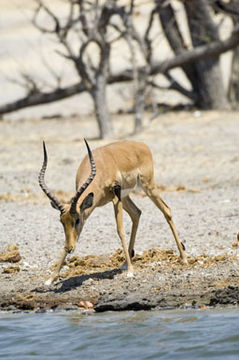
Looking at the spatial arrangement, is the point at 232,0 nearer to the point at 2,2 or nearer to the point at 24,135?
the point at 24,135

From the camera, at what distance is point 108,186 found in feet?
26.6

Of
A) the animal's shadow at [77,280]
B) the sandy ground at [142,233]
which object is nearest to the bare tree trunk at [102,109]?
the sandy ground at [142,233]

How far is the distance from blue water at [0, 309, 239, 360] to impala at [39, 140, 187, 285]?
743mm

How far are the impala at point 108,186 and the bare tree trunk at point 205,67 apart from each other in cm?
1214

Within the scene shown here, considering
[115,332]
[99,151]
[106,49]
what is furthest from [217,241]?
[106,49]

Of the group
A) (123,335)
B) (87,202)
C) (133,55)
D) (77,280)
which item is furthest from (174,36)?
(123,335)

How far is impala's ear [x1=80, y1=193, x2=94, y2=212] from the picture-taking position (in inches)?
295

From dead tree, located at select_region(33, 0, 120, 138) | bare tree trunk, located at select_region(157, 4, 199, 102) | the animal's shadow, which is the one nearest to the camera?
the animal's shadow

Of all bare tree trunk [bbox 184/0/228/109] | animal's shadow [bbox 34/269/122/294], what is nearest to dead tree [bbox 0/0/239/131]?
bare tree trunk [bbox 184/0/228/109]

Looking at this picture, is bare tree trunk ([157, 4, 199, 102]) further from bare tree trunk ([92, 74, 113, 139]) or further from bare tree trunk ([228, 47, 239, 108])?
bare tree trunk ([92, 74, 113, 139])

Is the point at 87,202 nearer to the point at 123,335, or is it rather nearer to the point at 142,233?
the point at 123,335

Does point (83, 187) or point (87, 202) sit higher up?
point (83, 187)

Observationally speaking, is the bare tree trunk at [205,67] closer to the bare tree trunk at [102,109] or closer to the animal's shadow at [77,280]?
the bare tree trunk at [102,109]

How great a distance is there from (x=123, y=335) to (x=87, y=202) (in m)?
1.39
